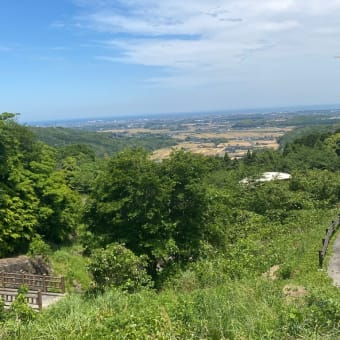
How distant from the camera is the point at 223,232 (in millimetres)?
15844

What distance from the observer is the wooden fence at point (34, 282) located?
44.0ft

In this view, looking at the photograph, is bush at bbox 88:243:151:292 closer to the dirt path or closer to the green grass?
the dirt path

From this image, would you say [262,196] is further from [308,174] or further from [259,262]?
[259,262]

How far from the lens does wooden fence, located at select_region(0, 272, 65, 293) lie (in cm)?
1341

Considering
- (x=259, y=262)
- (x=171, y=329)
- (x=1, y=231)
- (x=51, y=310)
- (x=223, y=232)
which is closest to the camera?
(x=171, y=329)

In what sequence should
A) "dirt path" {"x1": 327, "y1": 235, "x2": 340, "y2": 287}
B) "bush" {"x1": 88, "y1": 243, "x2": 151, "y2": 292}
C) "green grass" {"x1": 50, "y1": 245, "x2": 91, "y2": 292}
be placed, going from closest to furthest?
"bush" {"x1": 88, "y1": 243, "x2": 151, "y2": 292} → "dirt path" {"x1": 327, "y1": 235, "x2": 340, "y2": 287} → "green grass" {"x1": 50, "y1": 245, "x2": 91, "y2": 292}

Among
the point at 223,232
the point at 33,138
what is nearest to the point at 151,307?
the point at 223,232

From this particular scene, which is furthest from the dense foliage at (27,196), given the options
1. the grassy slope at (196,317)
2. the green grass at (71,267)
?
the grassy slope at (196,317)

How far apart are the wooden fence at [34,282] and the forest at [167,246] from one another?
74cm

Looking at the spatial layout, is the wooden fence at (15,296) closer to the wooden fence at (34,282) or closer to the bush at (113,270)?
the wooden fence at (34,282)

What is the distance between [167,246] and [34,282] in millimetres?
4752

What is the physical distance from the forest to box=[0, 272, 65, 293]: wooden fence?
74 cm

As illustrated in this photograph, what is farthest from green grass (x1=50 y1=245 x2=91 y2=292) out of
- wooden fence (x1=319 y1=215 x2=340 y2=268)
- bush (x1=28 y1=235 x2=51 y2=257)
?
wooden fence (x1=319 y1=215 x2=340 y2=268)

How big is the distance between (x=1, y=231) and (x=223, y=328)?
1355 centimetres
